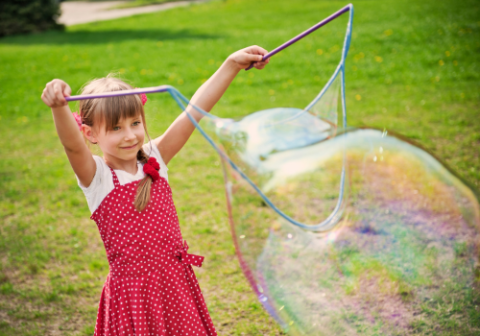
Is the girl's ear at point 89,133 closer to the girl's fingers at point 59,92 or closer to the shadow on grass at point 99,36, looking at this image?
the girl's fingers at point 59,92

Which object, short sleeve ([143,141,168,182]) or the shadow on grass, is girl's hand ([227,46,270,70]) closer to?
short sleeve ([143,141,168,182])

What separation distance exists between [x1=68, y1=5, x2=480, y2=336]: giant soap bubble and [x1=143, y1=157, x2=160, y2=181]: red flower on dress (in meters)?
0.32

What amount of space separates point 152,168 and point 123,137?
0.16m

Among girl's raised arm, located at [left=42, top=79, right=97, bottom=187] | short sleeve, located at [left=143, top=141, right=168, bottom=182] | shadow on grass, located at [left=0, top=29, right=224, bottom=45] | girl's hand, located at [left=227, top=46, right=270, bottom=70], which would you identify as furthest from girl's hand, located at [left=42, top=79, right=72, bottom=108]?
shadow on grass, located at [left=0, top=29, right=224, bottom=45]

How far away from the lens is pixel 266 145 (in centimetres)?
207

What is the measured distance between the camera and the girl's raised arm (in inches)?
50.9

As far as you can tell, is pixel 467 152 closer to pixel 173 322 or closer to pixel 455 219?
pixel 455 219

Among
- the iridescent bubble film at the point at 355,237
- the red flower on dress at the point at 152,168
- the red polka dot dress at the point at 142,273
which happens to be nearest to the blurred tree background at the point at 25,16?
the iridescent bubble film at the point at 355,237

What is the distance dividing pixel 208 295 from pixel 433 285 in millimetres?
1229

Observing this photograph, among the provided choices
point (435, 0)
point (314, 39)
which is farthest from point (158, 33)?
point (435, 0)

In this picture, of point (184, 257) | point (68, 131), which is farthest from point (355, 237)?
point (68, 131)

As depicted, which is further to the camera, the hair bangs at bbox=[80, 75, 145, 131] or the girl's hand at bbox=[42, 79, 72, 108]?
the hair bangs at bbox=[80, 75, 145, 131]

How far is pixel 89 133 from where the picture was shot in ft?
5.29

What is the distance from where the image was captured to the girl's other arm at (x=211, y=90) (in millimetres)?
1673
